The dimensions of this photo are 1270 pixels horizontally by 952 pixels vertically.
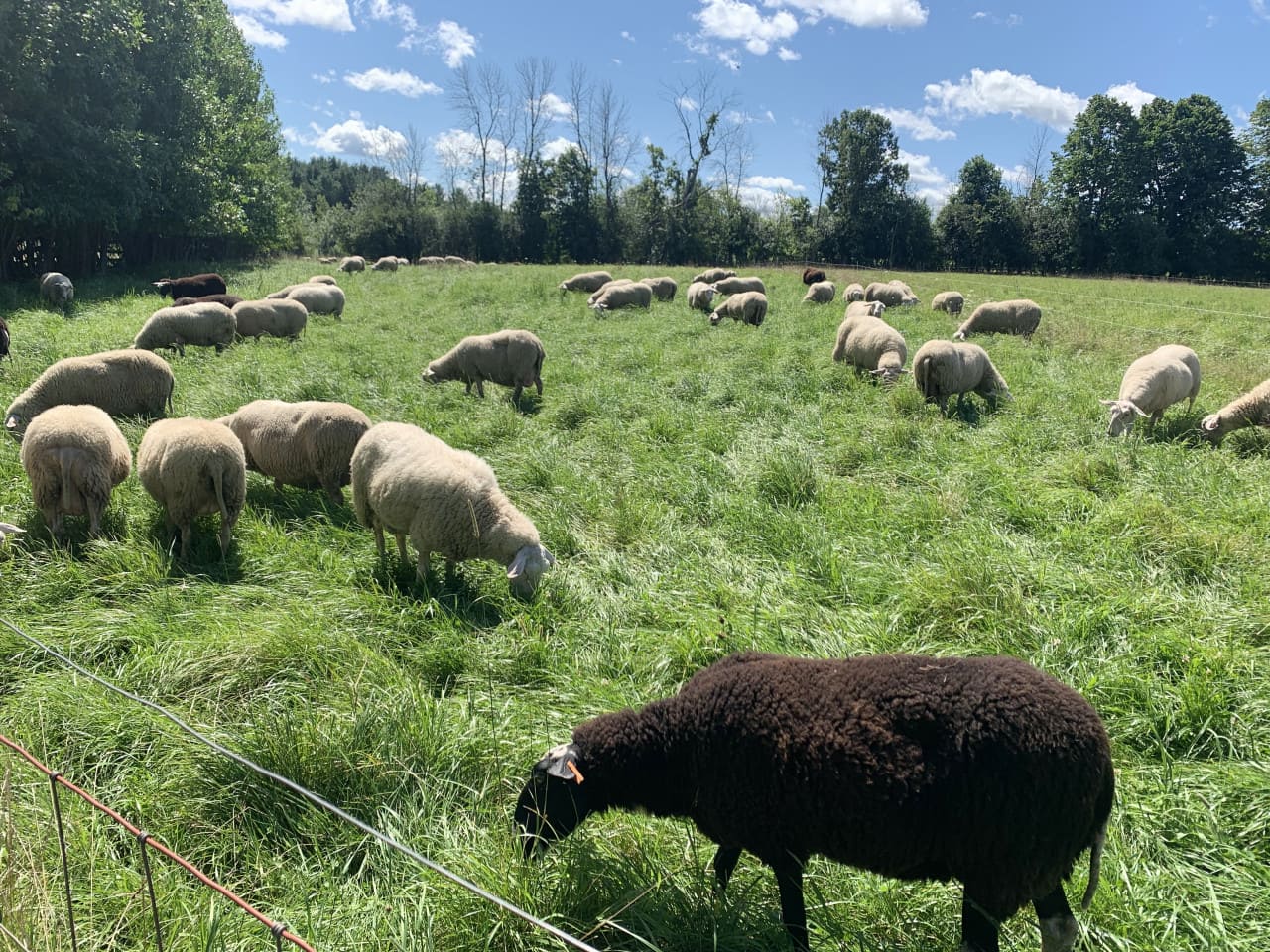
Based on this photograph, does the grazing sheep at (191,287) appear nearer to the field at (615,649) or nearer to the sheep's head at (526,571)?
the field at (615,649)

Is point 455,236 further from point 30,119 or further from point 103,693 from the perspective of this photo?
point 103,693

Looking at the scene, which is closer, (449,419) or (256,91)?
(449,419)

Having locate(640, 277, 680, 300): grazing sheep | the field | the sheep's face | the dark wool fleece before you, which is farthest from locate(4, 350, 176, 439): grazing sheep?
locate(640, 277, 680, 300): grazing sheep

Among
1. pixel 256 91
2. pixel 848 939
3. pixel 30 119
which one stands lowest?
pixel 848 939

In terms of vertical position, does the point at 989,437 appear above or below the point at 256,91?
below

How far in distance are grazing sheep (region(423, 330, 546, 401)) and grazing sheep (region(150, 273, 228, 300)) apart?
12.9m

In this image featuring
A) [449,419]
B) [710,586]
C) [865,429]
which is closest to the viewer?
[710,586]

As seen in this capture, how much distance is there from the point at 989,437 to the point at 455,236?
50535 millimetres

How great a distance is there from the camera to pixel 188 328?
12.3m

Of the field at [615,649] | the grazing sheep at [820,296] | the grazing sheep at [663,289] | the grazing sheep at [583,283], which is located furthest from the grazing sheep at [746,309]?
the field at [615,649]

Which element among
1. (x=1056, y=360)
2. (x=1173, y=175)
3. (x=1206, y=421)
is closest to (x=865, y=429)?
(x=1206, y=421)

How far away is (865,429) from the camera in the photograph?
7852 millimetres

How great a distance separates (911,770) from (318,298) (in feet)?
61.8

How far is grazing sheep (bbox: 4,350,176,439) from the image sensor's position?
7.24 metres
